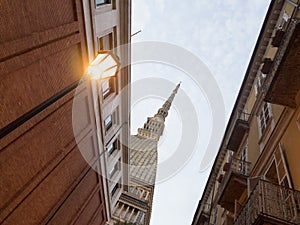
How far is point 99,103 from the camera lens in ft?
45.0

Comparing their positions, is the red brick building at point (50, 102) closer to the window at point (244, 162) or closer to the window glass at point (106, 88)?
the window glass at point (106, 88)

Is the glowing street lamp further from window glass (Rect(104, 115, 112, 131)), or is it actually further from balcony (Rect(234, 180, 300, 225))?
window glass (Rect(104, 115, 112, 131))

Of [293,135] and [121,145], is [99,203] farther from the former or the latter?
[293,135]

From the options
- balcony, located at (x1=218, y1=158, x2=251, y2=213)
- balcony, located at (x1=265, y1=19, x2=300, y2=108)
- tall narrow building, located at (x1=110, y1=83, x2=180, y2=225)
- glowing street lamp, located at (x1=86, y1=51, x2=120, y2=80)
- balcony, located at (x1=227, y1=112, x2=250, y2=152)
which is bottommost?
glowing street lamp, located at (x1=86, y1=51, x2=120, y2=80)

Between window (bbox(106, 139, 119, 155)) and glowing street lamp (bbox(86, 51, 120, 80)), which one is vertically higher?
window (bbox(106, 139, 119, 155))

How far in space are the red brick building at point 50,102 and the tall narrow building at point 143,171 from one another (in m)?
35.9

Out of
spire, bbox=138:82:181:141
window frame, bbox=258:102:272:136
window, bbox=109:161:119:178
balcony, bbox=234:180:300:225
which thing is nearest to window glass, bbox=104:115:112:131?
window, bbox=109:161:119:178

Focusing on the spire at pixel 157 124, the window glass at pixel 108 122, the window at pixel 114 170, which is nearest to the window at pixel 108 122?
the window glass at pixel 108 122

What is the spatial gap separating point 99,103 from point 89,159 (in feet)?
9.45

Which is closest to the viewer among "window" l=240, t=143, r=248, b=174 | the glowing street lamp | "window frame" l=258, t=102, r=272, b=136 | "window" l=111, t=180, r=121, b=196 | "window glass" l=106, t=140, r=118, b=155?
the glowing street lamp

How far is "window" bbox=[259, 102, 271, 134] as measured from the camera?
11.0m

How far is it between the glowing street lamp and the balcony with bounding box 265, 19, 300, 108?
15.5 feet

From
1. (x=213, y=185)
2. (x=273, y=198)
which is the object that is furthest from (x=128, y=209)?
(x=273, y=198)

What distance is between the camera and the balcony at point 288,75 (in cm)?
750
